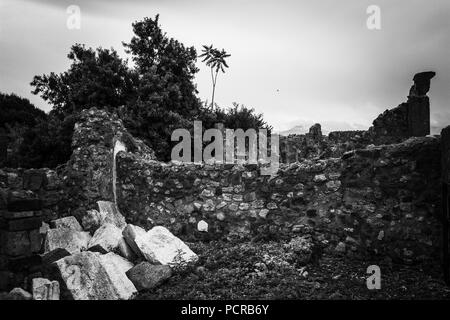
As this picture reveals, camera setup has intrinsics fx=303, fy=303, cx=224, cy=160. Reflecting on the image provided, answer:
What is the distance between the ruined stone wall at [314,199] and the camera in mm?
4035

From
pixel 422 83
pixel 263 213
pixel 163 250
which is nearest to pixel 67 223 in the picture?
pixel 163 250

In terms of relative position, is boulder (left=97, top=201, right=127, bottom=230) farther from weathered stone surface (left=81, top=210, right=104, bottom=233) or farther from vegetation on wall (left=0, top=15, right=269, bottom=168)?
vegetation on wall (left=0, top=15, right=269, bottom=168)

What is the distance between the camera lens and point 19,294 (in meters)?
3.35

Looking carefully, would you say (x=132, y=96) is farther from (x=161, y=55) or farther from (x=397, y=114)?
(x=397, y=114)

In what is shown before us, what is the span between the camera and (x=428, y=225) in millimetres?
3922

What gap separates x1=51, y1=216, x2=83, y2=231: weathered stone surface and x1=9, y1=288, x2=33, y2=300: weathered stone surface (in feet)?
6.97

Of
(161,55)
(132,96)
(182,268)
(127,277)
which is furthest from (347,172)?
(161,55)

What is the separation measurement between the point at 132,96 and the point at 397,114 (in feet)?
33.3

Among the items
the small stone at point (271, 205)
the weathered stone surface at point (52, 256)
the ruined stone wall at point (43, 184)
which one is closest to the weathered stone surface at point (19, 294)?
the weathered stone surface at point (52, 256)

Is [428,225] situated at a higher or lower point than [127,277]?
higher

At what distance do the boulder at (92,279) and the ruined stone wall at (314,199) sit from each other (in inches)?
71.9

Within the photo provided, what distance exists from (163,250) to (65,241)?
1.79 meters

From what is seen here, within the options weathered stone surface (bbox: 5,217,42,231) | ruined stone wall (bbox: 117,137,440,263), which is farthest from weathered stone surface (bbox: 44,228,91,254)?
ruined stone wall (bbox: 117,137,440,263)

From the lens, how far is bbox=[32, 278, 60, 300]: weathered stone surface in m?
3.43
